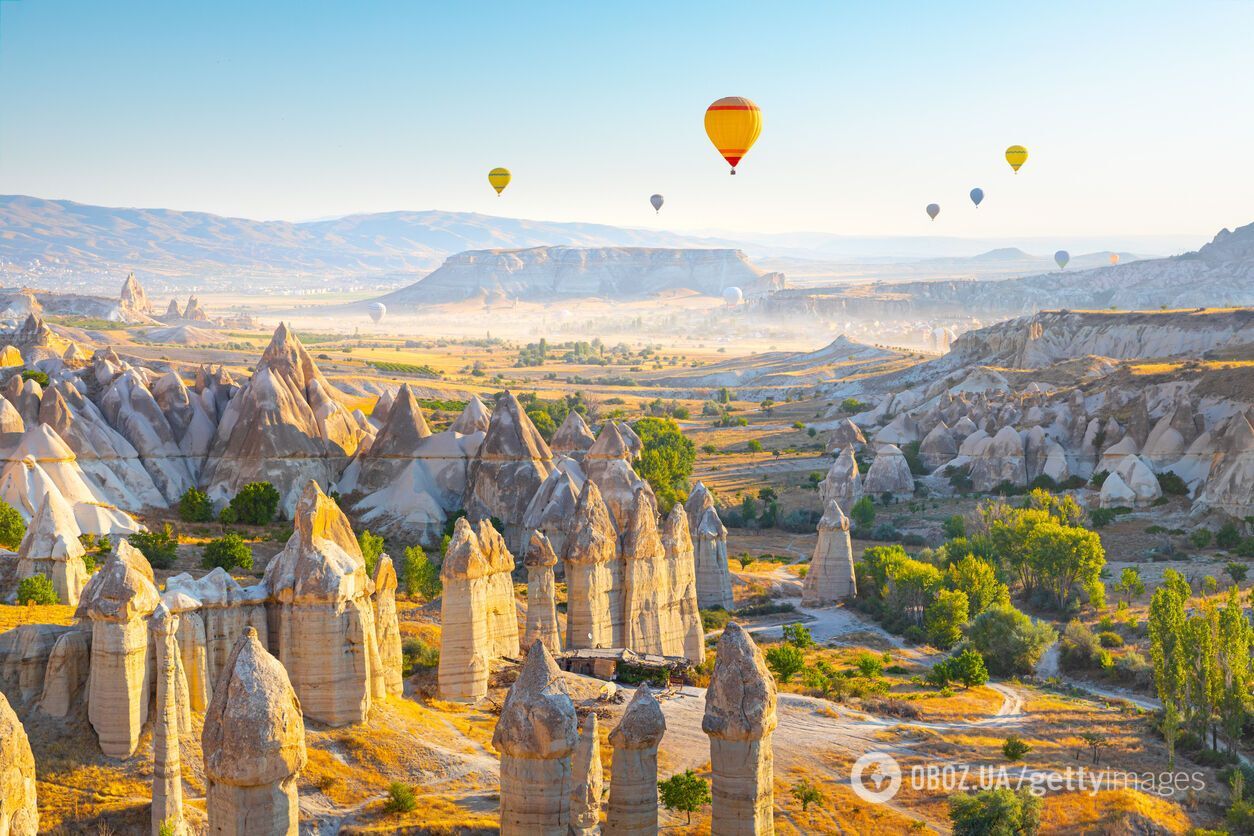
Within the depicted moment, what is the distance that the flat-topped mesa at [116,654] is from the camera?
20.3 metres

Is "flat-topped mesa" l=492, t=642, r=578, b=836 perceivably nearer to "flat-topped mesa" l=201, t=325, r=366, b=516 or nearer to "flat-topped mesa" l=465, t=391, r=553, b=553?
"flat-topped mesa" l=465, t=391, r=553, b=553

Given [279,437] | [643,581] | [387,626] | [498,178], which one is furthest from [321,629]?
[498,178]

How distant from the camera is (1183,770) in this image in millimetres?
26062

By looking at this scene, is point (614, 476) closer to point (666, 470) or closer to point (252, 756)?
point (666, 470)

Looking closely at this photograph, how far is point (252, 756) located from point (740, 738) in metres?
5.71

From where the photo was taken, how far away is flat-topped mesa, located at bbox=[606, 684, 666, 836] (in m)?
17.5

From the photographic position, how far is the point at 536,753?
16.0 metres

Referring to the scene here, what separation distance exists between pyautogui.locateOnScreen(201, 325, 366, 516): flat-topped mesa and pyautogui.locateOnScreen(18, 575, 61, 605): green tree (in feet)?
49.7

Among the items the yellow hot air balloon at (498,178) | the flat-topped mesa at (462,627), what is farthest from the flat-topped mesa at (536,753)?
the yellow hot air balloon at (498,178)

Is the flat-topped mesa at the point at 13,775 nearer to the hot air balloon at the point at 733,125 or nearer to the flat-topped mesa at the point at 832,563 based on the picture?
the flat-topped mesa at the point at 832,563

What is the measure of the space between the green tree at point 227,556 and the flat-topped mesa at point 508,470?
27.2 feet

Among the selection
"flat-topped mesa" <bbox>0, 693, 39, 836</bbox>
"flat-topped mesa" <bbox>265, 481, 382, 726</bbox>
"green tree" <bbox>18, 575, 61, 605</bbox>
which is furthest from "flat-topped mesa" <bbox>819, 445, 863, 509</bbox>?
"flat-topped mesa" <bbox>0, 693, 39, 836</bbox>

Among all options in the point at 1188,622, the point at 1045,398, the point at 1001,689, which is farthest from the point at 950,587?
the point at 1045,398

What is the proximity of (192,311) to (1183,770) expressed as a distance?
586 ft
